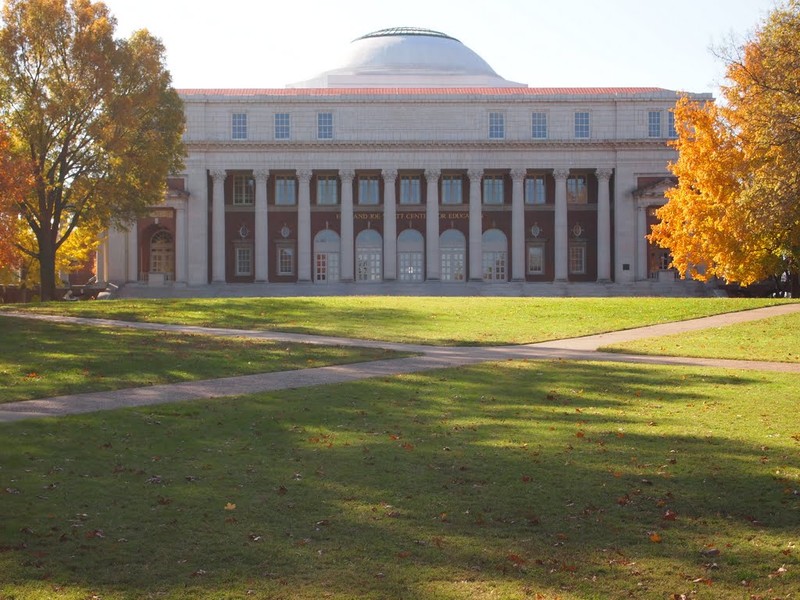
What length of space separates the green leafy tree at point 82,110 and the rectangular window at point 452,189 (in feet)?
112

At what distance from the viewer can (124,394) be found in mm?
19469

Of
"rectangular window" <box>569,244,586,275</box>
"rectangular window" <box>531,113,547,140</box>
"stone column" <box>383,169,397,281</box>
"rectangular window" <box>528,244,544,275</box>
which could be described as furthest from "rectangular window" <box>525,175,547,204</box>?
"stone column" <box>383,169,397,281</box>

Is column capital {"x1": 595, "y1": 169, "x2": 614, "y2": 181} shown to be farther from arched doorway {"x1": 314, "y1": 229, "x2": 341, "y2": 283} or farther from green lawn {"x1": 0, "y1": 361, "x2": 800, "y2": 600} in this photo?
green lawn {"x1": 0, "y1": 361, "x2": 800, "y2": 600}

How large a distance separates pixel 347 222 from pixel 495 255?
1192 centimetres

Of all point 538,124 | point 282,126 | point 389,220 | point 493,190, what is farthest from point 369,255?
point 538,124

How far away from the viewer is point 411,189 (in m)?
83.9

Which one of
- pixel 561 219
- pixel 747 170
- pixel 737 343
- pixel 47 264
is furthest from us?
pixel 561 219

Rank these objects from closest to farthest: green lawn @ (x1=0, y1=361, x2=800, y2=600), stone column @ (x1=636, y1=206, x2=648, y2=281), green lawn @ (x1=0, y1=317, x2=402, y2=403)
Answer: green lawn @ (x1=0, y1=361, x2=800, y2=600) < green lawn @ (x1=0, y1=317, x2=402, y2=403) < stone column @ (x1=636, y1=206, x2=648, y2=281)

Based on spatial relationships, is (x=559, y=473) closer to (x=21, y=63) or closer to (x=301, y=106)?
(x=21, y=63)

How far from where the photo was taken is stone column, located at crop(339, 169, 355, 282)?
80938 millimetres

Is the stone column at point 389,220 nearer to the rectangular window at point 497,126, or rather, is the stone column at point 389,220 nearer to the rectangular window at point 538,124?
the rectangular window at point 497,126

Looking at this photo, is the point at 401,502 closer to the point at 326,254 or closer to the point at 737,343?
the point at 737,343

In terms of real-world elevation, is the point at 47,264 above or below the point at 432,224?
below

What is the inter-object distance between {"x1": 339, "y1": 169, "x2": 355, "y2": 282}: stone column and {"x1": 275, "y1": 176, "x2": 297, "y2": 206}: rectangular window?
4679 mm
